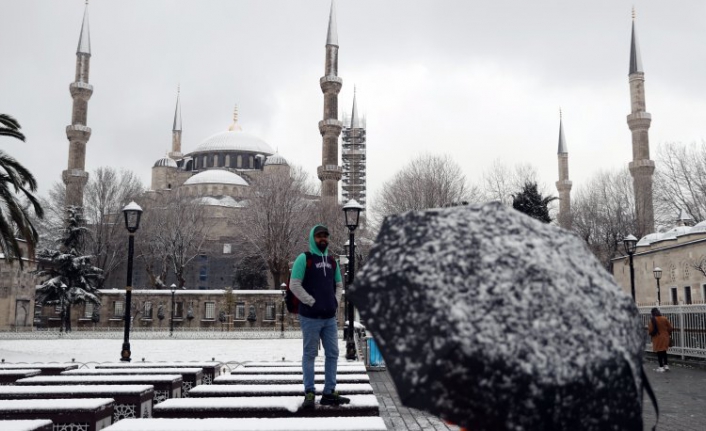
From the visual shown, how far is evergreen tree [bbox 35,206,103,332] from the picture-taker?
112 feet

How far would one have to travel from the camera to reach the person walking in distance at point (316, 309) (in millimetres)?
4762

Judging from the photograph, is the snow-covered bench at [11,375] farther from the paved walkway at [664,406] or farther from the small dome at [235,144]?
the small dome at [235,144]

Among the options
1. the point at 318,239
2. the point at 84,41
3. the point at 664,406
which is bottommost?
the point at 664,406

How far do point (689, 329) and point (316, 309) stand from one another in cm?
1462

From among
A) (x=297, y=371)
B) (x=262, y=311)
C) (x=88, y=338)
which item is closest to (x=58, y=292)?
(x=88, y=338)

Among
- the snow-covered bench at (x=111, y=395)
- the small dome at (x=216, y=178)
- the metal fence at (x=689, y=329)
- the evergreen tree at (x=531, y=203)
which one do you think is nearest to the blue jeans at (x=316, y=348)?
the snow-covered bench at (x=111, y=395)

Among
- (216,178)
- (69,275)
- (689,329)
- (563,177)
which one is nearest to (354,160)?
(216,178)

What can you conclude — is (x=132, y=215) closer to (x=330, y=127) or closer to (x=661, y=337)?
(x=661, y=337)

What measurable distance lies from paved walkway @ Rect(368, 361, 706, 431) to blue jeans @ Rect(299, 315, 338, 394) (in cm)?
63

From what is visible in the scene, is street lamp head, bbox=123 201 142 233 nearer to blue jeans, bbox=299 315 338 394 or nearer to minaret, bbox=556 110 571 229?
blue jeans, bbox=299 315 338 394

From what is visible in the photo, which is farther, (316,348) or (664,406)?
(664,406)

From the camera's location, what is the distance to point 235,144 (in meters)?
73.5

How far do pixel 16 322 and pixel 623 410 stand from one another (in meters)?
38.3

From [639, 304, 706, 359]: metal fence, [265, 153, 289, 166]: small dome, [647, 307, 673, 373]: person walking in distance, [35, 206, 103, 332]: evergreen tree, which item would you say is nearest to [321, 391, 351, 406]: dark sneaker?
[647, 307, 673, 373]: person walking in distance
